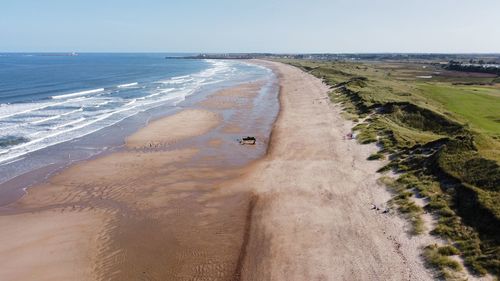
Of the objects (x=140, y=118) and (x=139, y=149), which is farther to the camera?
(x=140, y=118)

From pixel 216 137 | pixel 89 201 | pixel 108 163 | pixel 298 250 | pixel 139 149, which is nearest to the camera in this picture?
pixel 298 250

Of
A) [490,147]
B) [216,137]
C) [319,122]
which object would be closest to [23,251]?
[216,137]

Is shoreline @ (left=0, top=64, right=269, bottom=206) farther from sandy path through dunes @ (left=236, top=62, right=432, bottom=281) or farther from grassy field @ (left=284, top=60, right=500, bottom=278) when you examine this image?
grassy field @ (left=284, top=60, right=500, bottom=278)

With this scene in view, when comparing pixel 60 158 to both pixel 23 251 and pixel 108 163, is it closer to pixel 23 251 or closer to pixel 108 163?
pixel 108 163

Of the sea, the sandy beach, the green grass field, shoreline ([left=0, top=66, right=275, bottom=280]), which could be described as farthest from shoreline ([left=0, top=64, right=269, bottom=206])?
the green grass field

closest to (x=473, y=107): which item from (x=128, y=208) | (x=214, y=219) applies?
(x=214, y=219)

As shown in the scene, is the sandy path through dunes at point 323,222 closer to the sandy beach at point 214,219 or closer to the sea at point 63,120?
the sandy beach at point 214,219
